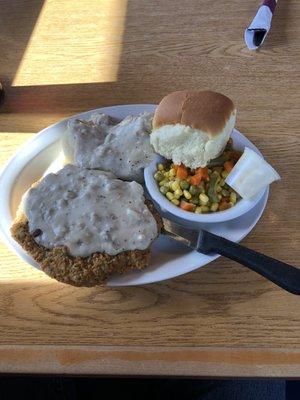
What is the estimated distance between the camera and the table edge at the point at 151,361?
34.3 inches

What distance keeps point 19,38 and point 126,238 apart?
40.1 inches

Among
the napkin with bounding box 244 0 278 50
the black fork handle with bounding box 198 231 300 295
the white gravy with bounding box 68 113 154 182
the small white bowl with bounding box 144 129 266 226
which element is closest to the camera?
the black fork handle with bounding box 198 231 300 295

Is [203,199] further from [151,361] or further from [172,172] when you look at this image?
[151,361]

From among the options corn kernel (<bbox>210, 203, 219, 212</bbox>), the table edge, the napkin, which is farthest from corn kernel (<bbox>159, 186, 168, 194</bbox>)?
the napkin

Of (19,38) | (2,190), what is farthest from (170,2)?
(2,190)

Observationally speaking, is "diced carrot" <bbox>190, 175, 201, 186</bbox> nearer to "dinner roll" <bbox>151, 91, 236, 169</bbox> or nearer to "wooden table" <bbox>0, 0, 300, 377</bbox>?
"dinner roll" <bbox>151, 91, 236, 169</bbox>

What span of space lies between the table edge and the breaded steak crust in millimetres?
129

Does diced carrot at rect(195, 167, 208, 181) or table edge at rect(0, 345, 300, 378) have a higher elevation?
diced carrot at rect(195, 167, 208, 181)

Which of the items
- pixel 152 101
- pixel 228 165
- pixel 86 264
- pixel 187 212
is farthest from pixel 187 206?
pixel 152 101

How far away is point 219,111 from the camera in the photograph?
1.02m

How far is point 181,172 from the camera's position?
104cm

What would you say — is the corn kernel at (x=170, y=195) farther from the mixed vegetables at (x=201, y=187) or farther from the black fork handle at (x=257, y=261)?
the black fork handle at (x=257, y=261)

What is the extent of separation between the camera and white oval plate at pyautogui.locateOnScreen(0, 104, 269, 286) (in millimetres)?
955

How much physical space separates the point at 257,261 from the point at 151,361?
0.27 metres
